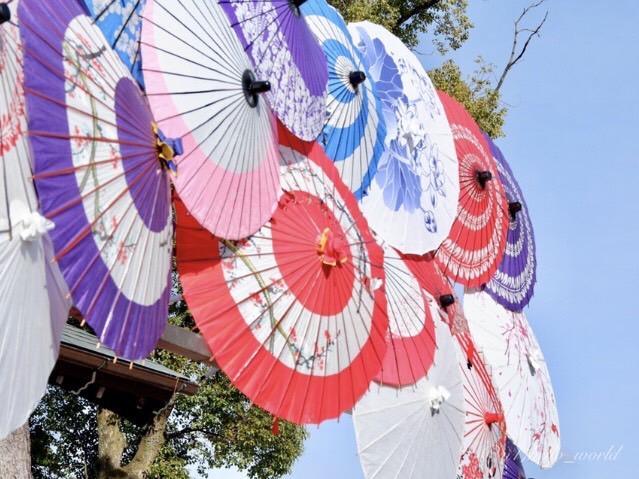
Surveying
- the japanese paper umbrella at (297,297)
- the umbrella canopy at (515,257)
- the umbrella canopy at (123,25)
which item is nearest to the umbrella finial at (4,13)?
the umbrella canopy at (123,25)

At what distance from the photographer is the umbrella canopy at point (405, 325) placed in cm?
601

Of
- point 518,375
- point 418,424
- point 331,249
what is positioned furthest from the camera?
point 518,375

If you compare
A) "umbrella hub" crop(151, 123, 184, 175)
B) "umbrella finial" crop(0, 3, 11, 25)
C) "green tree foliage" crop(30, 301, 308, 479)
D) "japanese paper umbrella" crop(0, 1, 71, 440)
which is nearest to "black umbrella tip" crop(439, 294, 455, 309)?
"umbrella hub" crop(151, 123, 184, 175)

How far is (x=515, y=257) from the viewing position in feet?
27.3

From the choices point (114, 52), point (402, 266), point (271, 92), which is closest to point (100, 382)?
point (402, 266)

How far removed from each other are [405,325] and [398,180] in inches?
40.8

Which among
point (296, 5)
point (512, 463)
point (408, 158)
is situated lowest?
point (512, 463)

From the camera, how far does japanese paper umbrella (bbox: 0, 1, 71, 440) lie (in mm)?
3541

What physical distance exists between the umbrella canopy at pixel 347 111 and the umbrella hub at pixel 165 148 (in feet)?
5.64

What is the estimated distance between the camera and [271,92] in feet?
17.7

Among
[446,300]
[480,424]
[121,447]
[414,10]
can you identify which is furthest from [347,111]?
[414,10]

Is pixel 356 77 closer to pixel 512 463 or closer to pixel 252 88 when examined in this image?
pixel 252 88

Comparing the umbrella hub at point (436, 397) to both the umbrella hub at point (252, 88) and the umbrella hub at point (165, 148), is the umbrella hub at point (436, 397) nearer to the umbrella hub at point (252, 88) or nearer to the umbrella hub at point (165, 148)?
the umbrella hub at point (252, 88)

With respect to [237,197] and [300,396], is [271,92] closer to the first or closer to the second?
[237,197]
